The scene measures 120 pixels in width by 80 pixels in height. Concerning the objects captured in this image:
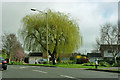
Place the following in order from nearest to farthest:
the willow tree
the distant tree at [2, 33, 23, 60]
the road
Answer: the road
the willow tree
the distant tree at [2, 33, 23, 60]

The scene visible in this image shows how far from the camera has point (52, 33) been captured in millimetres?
37000

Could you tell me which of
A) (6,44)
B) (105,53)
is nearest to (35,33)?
(6,44)

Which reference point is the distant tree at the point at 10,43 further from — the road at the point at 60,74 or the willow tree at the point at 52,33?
the road at the point at 60,74

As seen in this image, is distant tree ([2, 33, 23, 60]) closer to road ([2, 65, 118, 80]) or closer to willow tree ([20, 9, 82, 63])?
willow tree ([20, 9, 82, 63])

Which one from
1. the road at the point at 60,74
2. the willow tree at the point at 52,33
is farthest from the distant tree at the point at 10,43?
the road at the point at 60,74

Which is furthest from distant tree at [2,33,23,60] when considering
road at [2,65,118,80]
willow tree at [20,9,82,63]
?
road at [2,65,118,80]

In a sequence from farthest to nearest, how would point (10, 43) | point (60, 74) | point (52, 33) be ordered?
point (10, 43)
point (52, 33)
point (60, 74)

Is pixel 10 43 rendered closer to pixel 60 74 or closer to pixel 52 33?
pixel 52 33

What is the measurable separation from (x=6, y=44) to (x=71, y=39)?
123 ft

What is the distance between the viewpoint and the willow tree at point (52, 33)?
121ft

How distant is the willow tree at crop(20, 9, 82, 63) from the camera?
37000mm

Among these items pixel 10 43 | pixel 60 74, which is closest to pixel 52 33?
pixel 60 74

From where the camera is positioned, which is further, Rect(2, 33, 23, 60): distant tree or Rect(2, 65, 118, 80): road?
Rect(2, 33, 23, 60): distant tree

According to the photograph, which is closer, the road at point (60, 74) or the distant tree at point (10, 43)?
the road at point (60, 74)
